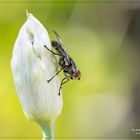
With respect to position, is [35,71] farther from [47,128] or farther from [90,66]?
[90,66]

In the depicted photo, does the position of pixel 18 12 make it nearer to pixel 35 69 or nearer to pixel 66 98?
pixel 66 98

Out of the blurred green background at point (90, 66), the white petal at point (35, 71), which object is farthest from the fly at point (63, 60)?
the blurred green background at point (90, 66)

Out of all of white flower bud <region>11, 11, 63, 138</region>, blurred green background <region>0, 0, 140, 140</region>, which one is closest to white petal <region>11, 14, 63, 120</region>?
white flower bud <region>11, 11, 63, 138</region>

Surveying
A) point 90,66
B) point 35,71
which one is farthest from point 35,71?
point 90,66

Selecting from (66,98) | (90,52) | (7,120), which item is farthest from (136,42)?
(7,120)

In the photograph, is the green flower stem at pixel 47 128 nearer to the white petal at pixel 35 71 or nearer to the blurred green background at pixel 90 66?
the white petal at pixel 35 71
